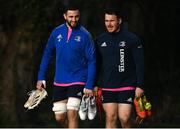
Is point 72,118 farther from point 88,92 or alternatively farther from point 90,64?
point 90,64

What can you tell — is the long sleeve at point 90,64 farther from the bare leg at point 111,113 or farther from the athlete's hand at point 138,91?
the athlete's hand at point 138,91

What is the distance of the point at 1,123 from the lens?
16203 mm

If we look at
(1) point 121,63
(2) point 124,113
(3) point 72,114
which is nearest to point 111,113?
(2) point 124,113

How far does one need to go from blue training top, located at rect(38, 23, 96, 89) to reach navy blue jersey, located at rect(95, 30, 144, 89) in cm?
21

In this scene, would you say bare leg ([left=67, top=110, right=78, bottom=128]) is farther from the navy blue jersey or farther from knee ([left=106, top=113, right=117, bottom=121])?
the navy blue jersey

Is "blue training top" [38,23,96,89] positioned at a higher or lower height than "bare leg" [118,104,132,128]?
higher

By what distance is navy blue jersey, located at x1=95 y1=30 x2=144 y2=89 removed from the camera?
37.3 ft

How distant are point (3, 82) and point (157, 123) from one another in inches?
146

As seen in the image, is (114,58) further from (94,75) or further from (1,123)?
(1,123)

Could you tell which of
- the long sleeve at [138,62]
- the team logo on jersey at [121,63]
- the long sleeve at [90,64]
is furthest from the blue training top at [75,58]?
the long sleeve at [138,62]

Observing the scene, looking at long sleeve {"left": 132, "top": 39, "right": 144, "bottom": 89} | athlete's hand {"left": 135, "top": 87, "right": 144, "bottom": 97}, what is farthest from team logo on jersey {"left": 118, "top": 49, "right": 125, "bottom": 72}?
athlete's hand {"left": 135, "top": 87, "right": 144, "bottom": 97}

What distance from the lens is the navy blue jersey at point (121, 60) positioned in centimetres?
1138

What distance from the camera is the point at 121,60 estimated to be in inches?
448

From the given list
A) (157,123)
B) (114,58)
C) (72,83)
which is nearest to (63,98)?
(72,83)
